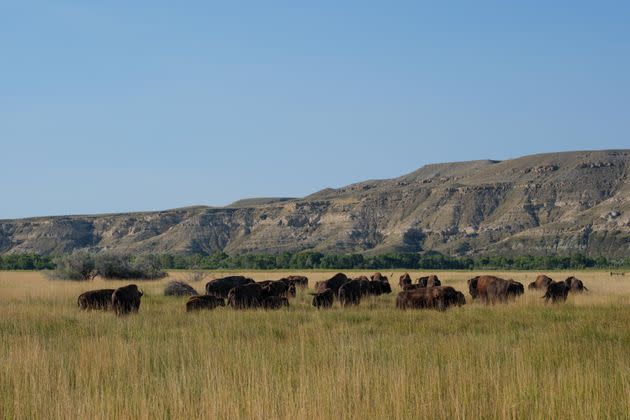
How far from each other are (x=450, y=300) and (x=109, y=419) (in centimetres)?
1565

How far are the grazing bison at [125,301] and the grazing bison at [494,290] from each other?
11.3m

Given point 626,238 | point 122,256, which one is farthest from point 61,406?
point 626,238

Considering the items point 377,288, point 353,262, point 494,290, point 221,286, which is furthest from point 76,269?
point 353,262

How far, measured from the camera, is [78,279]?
4019 centimetres

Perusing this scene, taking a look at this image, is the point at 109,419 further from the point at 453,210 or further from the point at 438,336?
the point at 453,210

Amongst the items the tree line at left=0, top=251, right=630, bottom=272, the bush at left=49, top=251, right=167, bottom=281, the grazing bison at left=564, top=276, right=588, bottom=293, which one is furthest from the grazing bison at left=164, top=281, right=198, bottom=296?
the tree line at left=0, top=251, right=630, bottom=272

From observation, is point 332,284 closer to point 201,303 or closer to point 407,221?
point 201,303

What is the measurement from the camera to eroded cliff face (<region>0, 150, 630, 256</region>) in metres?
133

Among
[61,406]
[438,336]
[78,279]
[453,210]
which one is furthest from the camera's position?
[453,210]

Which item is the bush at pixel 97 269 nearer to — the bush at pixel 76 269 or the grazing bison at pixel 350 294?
the bush at pixel 76 269

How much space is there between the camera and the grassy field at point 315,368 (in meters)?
6.45

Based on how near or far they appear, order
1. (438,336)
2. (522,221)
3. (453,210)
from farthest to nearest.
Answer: (453,210) < (522,221) < (438,336)

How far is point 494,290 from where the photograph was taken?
23984 mm

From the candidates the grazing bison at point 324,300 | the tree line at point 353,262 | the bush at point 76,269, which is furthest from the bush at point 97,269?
the tree line at point 353,262
